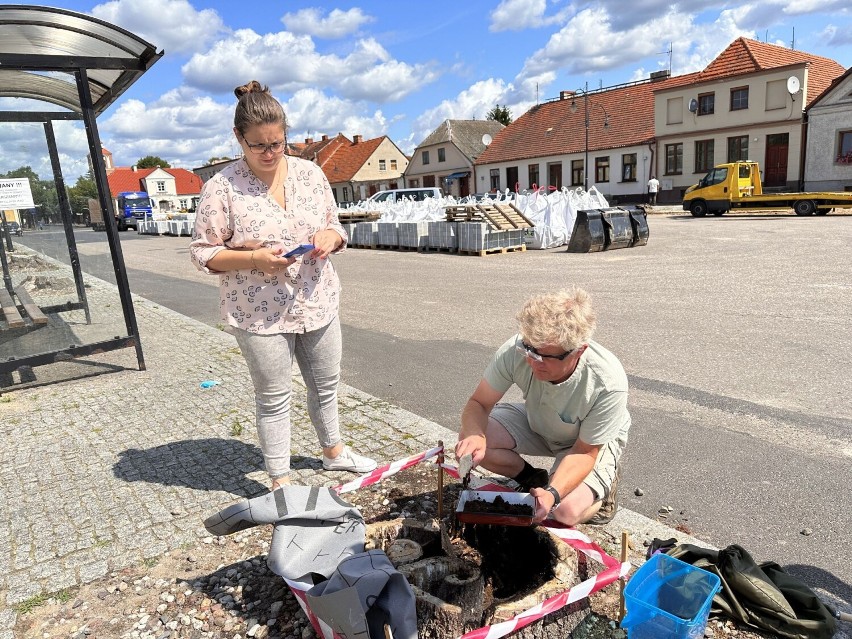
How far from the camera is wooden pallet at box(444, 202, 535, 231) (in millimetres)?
15492

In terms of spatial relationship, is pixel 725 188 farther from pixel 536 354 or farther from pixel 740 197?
pixel 536 354

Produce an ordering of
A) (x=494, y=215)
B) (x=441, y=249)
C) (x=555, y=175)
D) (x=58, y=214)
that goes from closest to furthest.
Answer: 1. (x=58, y=214)
2. (x=494, y=215)
3. (x=441, y=249)
4. (x=555, y=175)

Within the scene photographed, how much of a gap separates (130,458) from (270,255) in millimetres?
2128

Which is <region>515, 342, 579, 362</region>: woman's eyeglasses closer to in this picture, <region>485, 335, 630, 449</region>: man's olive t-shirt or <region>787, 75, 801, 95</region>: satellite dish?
<region>485, 335, 630, 449</region>: man's olive t-shirt

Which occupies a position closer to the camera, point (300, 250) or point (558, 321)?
point (558, 321)

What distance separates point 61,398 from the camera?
529 cm

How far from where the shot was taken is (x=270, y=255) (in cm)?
277

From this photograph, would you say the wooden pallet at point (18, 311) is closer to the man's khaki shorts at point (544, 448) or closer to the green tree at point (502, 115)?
the man's khaki shorts at point (544, 448)

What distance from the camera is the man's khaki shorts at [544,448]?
2668mm

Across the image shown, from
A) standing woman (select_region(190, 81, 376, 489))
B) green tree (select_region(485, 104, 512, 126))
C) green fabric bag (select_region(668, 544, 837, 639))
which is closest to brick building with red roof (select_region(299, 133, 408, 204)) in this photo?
green tree (select_region(485, 104, 512, 126))

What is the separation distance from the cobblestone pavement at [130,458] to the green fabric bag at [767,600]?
1.98 meters

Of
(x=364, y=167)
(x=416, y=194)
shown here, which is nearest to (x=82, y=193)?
(x=416, y=194)

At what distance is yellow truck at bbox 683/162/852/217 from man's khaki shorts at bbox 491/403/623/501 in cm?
2182

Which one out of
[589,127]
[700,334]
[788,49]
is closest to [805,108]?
[788,49]
